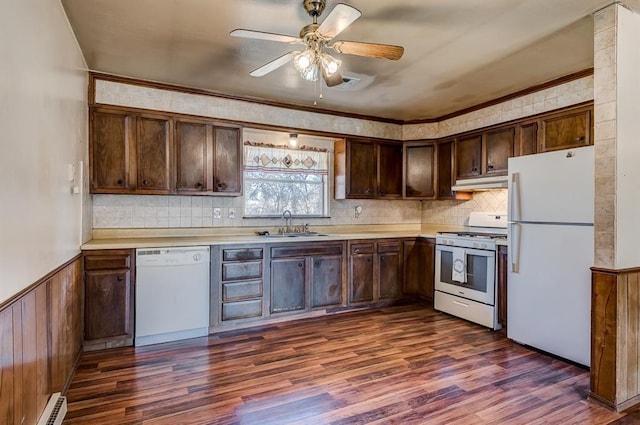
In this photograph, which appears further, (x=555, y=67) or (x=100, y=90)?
Result: (x=100, y=90)

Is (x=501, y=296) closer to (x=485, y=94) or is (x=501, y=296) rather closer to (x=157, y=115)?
(x=485, y=94)

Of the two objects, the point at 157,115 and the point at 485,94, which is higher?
the point at 485,94

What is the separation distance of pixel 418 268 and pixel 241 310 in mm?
2336

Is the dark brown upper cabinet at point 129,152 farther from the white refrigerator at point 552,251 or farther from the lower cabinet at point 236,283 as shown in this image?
the white refrigerator at point 552,251

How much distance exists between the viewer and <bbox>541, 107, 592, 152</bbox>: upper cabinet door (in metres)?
3.28

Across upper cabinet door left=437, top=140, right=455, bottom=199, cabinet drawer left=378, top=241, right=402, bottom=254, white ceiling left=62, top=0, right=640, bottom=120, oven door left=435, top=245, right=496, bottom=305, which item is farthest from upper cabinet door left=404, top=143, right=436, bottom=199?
white ceiling left=62, top=0, right=640, bottom=120

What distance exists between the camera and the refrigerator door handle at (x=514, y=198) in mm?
3236

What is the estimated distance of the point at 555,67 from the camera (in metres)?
3.22

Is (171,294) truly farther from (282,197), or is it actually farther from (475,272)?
(475,272)

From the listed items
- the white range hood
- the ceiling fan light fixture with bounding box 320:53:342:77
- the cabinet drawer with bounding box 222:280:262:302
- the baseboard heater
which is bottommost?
the baseboard heater

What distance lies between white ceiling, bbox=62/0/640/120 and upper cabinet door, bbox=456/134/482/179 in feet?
1.82

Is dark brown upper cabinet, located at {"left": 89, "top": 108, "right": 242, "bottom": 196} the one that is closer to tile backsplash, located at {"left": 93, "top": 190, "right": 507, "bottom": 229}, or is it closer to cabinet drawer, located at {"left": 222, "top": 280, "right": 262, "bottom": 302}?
tile backsplash, located at {"left": 93, "top": 190, "right": 507, "bottom": 229}

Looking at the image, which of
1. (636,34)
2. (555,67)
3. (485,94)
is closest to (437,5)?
(636,34)

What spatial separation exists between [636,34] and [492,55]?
899 mm
